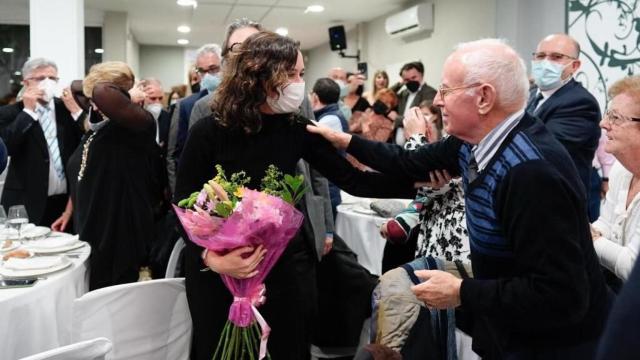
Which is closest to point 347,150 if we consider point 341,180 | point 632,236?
point 341,180

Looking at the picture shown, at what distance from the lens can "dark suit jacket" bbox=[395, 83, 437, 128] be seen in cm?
628

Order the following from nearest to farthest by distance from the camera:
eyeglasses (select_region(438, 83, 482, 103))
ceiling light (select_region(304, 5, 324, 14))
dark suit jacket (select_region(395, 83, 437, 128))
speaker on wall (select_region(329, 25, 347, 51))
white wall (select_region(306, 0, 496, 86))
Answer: eyeglasses (select_region(438, 83, 482, 103)) < dark suit jacket (select_region(395, 83, 437, 128)) < white wall (select_region(306, 0, 496, 86)) < ceiling light (select_region(304, 5, 324, 14)) < speaker on wall (select_region(329, 25, 347, 51))

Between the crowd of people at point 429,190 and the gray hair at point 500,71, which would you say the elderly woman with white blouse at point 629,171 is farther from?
the gray hair at point 500,71

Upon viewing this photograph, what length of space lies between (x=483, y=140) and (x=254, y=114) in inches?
27.6

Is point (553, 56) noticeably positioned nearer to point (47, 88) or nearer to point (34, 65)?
point (47, 88)

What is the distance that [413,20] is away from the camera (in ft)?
27.7

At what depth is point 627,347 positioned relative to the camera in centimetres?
59

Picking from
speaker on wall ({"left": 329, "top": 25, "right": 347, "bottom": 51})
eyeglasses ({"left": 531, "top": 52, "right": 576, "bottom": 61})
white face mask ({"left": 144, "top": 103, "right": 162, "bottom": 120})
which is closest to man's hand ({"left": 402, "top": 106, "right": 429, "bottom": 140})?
eyeglasses ({"left": 531, "top": 52, "right": 576, "bottom": 61})

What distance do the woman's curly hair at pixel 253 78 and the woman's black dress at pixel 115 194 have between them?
3.90ft

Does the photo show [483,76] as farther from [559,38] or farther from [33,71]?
[33,71]

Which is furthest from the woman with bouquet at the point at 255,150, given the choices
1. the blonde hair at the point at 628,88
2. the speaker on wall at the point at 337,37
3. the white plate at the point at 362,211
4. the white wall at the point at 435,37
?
the speaker on wall at the point at 337,37

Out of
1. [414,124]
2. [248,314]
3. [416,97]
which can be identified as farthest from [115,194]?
[416,97]

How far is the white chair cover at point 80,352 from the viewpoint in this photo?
4.07ft

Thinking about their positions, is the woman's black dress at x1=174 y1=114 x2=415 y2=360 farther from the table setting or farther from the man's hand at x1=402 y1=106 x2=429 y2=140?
the table setting
